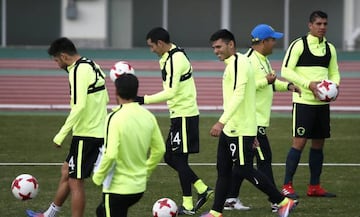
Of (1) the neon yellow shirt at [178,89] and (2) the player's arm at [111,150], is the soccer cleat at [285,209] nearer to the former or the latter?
(1) the neon yellow shirt at [178,89]

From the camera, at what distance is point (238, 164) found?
10.8 meters

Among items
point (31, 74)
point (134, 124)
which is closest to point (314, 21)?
point (134, 124)

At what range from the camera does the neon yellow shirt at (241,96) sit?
10.5m

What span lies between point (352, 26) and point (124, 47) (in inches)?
329

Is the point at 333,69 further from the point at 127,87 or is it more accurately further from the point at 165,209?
the point at 127,87

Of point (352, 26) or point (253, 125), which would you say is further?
point (352, 26)

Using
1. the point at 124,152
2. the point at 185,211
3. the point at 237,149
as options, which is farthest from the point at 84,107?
the point at 185,211

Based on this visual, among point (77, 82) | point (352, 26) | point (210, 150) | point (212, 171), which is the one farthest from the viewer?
point (352, 26)

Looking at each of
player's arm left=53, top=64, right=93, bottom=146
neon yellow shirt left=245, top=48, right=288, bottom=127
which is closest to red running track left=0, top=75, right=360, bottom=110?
neon yellow shirt left=245, top=48, right=288, bottom=127

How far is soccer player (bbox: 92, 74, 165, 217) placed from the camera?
854cm

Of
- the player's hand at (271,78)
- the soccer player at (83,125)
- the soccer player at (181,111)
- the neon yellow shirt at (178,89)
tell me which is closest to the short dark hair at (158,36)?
the soccer player at (181,111)

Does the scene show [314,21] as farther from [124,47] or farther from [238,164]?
[124,47]

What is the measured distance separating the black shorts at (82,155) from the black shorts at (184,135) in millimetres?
1744

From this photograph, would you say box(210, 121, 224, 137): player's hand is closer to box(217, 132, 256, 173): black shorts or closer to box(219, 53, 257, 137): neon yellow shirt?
box(219, 53, 257, 137): neon yellow shirt
